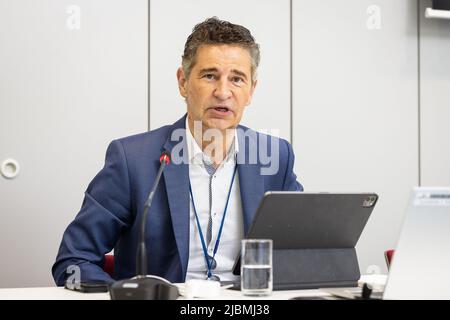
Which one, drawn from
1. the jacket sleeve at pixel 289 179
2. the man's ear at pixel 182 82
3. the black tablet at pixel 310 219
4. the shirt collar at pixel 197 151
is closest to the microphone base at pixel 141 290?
the black tablet at pixel 310 219

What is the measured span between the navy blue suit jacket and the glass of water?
531 mm

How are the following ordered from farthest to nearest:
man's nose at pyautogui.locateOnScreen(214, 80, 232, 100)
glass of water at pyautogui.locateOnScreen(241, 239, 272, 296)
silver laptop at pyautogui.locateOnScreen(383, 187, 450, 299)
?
man's nose at pyautogui.locateOnScreen(214, 80, 232, 100) < glass of water at pyautogui.locateOnScreen(241, 239, 272, 296) < silver laptop at pyautogui.locateOnScreen(383, 187, 450, 299)

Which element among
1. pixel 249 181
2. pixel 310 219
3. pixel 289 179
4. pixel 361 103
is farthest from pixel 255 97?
pixel 310 219

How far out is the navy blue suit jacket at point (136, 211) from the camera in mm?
2338

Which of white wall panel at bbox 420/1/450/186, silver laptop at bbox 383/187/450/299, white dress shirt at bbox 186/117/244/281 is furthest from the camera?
white wall panel at bbox 420/1/450/186

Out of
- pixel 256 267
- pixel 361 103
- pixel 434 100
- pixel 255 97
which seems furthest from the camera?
pixel 434 100

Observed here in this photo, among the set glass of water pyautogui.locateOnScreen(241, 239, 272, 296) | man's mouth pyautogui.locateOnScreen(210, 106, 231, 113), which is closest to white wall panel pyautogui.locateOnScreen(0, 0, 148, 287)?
man's mouth pyautogui.locateOnScreen(210, 106, 231, 113)

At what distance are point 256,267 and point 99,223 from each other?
0.75 meters

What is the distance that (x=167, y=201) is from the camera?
240 centimetres

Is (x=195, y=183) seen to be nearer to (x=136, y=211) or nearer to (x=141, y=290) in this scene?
(x=136, y=211)

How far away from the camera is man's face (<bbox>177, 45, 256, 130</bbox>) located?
253cm

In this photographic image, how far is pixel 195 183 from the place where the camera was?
99.1 inches

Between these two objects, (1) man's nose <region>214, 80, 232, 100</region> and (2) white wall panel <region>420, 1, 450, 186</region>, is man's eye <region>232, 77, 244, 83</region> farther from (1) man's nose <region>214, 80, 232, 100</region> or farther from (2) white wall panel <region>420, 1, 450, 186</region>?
(2) white wall panel <region>420, 1, 450, 186</region>

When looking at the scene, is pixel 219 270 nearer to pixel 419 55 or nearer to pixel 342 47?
pixel 342 47
